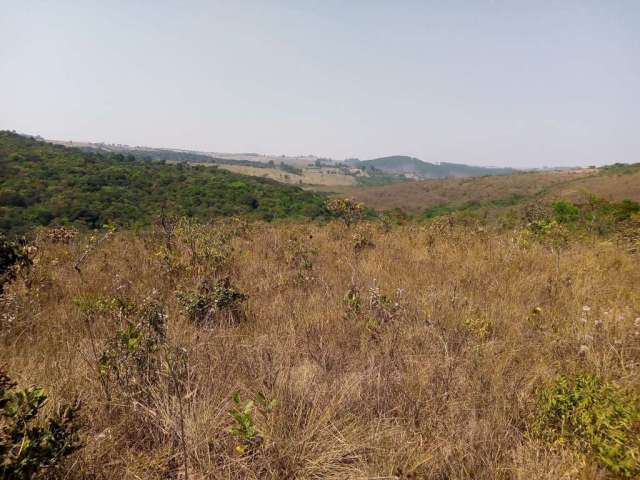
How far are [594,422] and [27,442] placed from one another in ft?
8.75

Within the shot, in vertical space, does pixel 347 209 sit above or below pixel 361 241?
above

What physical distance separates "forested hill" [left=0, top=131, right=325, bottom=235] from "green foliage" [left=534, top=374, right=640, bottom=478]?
31564 mm

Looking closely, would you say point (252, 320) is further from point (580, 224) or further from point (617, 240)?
point (580, 224)

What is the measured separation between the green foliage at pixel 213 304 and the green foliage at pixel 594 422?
2.68 m

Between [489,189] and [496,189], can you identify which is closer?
[496,189]

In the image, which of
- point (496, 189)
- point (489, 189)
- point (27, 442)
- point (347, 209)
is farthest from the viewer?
point (489, 189)

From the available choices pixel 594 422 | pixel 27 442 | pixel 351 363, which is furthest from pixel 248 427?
pixel 594 422

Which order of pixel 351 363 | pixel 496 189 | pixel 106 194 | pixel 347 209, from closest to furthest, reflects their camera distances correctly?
pixel 351 363 < pixel 347 209 < pixel 106 194 < pixel 496 189

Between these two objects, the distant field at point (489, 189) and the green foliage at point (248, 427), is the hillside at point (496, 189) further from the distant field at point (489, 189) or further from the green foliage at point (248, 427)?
the green foliage at point (248, 427)

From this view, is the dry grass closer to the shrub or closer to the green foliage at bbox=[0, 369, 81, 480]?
the green foliage at bbox=[0, 369, 81, 480]

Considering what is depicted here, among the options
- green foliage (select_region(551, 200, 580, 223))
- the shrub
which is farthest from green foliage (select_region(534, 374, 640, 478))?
green foliage (select_region(551, 200, 580, 223))

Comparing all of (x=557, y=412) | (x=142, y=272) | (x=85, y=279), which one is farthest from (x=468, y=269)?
(x=85, y=279)

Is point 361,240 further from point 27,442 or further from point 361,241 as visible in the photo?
point 27,442

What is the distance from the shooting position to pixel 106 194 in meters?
44.7
